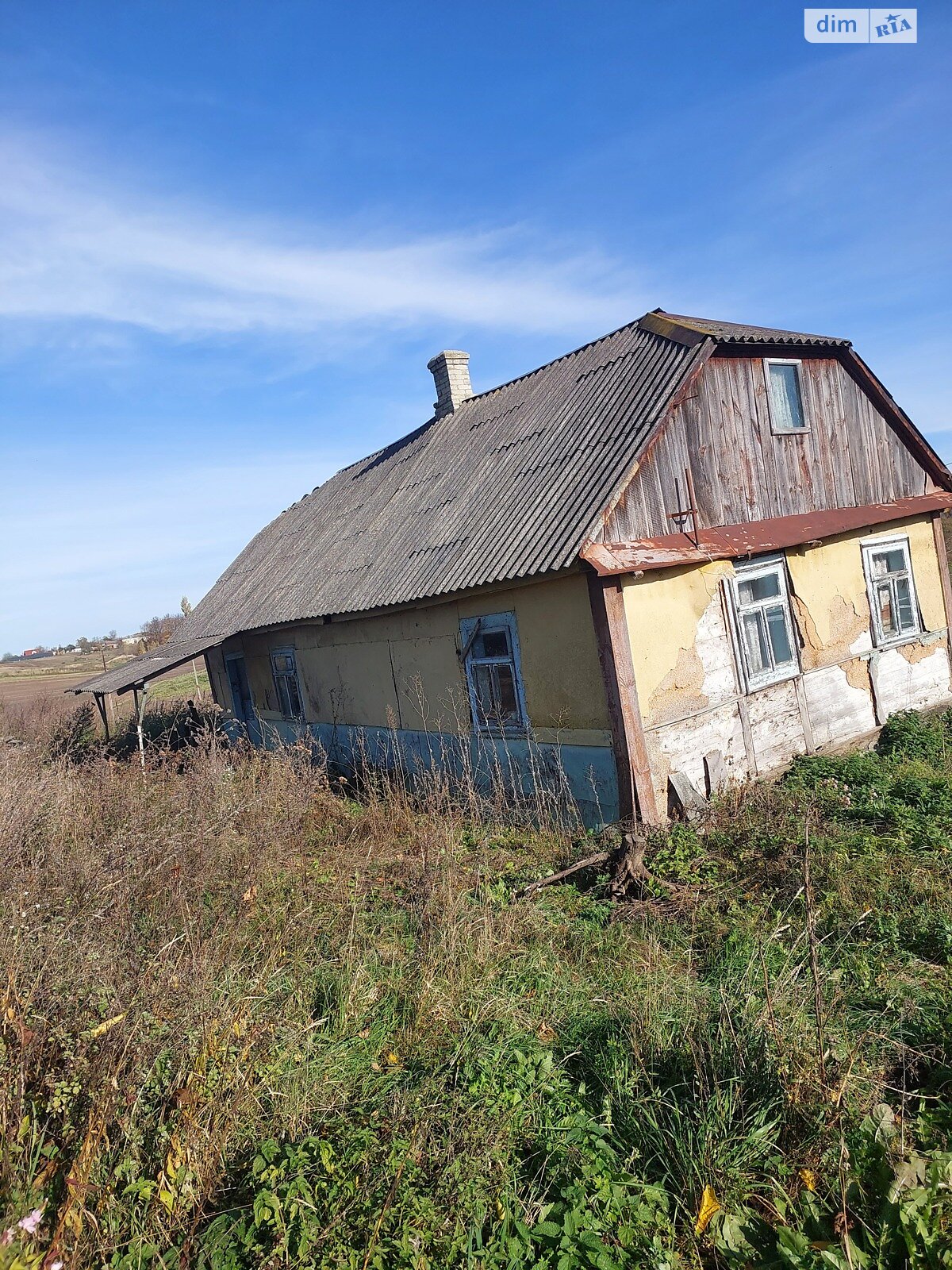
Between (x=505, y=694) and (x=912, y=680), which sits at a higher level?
(x=505, y=694)

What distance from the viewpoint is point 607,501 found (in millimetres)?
7367

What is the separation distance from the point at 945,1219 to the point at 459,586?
6.40m

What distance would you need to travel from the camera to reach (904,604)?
10.5 metres

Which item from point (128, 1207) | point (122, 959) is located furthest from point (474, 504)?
point (128, 1207)

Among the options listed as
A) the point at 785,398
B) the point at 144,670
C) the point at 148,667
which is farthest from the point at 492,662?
the point at 148,667

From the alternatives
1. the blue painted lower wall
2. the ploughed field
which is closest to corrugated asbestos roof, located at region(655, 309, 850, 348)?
the blue painted lower wall

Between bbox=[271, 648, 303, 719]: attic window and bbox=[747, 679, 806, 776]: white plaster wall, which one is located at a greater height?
bbox=[271, 648, 303, 719]: attic window

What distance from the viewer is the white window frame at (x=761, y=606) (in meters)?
8.35

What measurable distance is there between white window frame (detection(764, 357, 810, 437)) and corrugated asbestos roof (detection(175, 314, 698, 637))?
4.42ft

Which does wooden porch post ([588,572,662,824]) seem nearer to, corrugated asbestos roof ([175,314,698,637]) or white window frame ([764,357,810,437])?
corrugated asbestos roof ([175,314,698,637])

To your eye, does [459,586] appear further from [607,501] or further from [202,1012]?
[202,1012]

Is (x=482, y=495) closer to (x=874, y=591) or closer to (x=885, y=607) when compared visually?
(x=874, y=591)

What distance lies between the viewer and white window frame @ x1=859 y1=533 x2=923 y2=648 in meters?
9.95

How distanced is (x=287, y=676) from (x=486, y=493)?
210 inches
